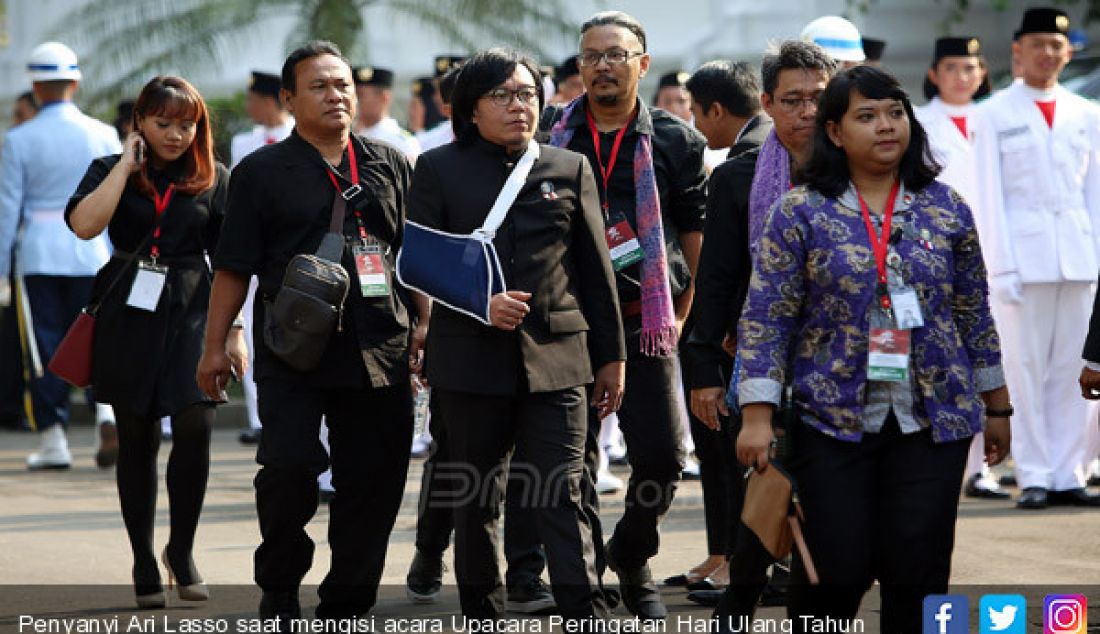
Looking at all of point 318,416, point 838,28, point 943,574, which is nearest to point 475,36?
point 838,28

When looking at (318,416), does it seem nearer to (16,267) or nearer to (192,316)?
(192,316)

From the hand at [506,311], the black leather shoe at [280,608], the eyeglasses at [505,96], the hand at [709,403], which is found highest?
the eyeglasses at [505,96]

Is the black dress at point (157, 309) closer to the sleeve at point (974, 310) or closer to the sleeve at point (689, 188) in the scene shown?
the sleeve at point (689, 188)

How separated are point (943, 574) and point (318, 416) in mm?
2263

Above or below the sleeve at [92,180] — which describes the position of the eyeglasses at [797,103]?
above

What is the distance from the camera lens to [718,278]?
654 cm

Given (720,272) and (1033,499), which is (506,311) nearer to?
(720,272)

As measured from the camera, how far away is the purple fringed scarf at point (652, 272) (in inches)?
284

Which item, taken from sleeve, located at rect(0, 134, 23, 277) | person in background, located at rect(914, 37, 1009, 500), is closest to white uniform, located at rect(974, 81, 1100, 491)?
person in background, located at rect(914, 37, 1009, 500)

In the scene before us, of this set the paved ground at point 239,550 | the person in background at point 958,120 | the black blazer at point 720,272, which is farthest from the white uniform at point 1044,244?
the black blazer at point 720,272

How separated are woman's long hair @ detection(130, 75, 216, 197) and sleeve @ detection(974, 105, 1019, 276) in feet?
13.4

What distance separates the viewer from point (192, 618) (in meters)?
7.36

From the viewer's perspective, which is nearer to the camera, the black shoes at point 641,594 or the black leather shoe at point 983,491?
the black shoes at point 641,594

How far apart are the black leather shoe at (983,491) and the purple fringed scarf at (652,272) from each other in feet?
11.6
